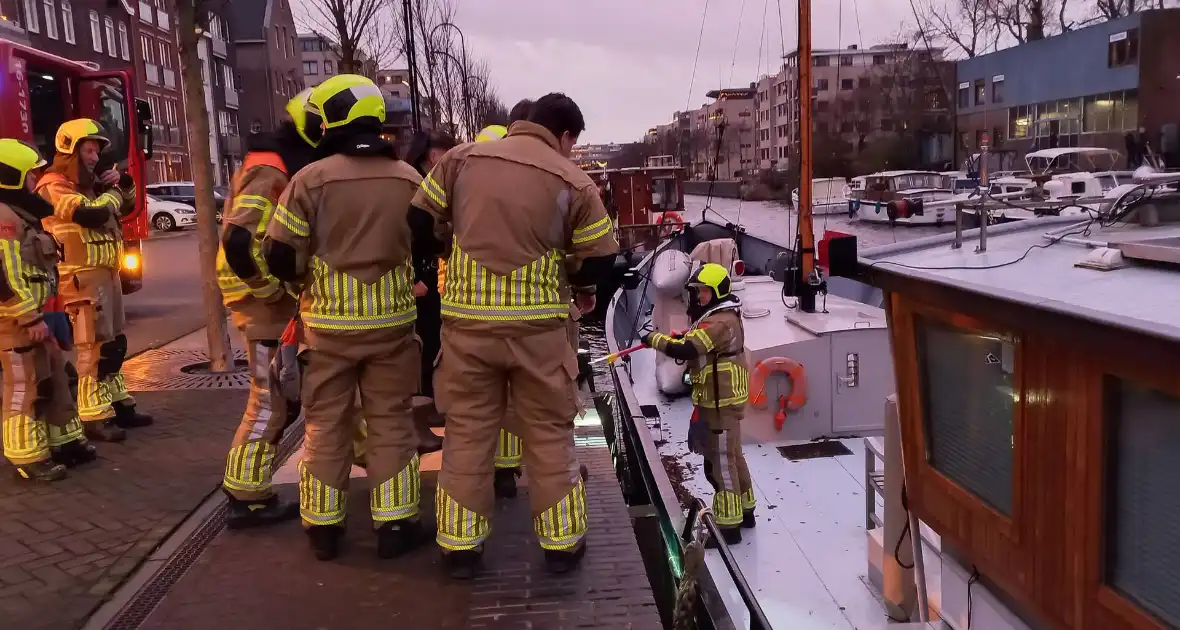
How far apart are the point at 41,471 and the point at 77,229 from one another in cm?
160

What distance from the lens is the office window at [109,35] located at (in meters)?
36.0

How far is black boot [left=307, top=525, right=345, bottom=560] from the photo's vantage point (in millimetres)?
3615

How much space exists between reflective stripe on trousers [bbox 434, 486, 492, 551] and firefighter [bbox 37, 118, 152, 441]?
125 inches

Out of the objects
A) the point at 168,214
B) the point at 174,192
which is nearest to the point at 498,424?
the point at 168,214

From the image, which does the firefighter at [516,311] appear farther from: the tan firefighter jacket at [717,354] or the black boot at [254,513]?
the tan firefighter jacket at [717,354]

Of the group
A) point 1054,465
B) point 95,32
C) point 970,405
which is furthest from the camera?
point 95,32

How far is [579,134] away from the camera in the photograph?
358cm

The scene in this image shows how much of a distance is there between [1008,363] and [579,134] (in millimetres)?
1836

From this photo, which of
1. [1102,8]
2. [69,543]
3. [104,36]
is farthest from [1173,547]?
[1102,8]

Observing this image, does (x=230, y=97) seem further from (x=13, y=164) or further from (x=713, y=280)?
(x=713, y=280)

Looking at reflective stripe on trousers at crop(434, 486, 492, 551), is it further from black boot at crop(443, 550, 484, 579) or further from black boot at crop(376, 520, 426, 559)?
black boot at crop(376, 520, 426, 559)

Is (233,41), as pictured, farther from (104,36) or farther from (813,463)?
(813,463)

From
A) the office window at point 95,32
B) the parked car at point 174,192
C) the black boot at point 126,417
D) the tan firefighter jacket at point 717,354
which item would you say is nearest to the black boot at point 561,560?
the tan firefighter jacket at point 717,354

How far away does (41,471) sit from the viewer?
15.5ft
